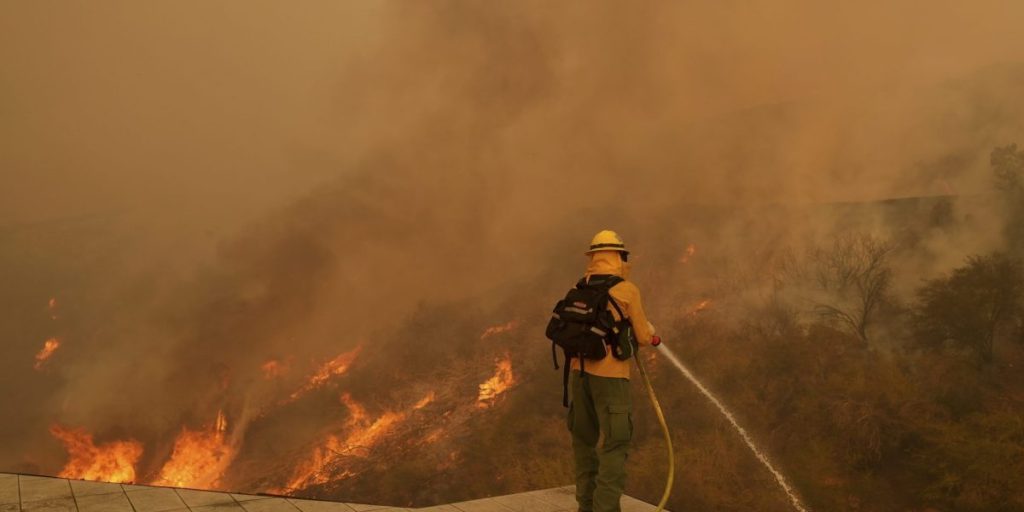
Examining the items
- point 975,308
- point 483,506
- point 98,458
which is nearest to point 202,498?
point 483,506

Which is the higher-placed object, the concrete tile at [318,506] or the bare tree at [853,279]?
the bare tree at [853,279]

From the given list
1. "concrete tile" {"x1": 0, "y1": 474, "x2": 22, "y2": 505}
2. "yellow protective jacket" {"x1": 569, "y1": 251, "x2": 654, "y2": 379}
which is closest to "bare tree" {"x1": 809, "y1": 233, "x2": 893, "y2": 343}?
"yellow protective jacket" {"x1": 569, "y1": 251, "x2": 654, "y2": 379}

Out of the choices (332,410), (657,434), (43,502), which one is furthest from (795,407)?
(332,410)

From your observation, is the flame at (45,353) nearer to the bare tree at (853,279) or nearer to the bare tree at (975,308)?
the bare tree at (853,279)

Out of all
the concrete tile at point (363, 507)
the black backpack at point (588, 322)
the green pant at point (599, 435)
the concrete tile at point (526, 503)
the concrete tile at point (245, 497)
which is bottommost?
the concrete tile at point (245, 497)

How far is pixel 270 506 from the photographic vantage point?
436cm

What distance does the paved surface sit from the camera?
414 centimetres

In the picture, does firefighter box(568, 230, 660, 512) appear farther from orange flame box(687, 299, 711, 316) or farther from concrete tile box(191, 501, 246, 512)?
orange flame box(687, 299, 711, 316)

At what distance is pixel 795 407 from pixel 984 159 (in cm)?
1486

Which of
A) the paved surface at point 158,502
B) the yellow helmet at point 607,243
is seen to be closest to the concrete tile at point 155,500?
the paved surface at point 158,502

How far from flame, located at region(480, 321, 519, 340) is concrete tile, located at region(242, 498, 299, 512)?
16.1m

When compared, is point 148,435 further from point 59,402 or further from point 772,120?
point 772,120

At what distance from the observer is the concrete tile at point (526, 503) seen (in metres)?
4.65

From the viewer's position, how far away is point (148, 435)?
23.8m
